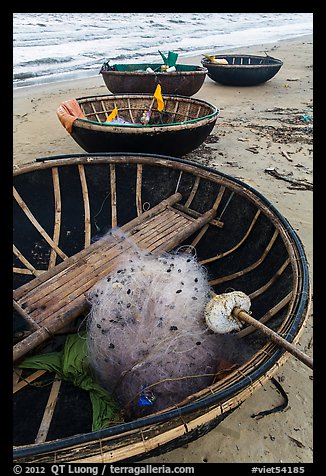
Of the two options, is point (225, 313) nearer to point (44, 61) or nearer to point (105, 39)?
point (44, 61)

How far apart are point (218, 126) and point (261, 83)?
5.20 m

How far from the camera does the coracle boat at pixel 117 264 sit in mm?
1922

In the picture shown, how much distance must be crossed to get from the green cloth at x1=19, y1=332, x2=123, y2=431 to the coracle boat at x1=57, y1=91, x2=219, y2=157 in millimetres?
3184

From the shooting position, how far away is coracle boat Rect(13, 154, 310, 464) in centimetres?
192

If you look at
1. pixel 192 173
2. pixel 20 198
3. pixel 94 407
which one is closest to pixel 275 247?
pixel 192 173

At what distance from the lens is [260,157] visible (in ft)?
24.1

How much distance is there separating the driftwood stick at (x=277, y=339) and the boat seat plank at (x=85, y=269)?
1.40m

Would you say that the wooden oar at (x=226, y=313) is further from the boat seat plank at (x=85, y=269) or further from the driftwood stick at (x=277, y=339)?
the boat seat plank at (x=85, y=269)

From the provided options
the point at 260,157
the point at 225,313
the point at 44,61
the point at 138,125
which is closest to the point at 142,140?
the point at 138,125

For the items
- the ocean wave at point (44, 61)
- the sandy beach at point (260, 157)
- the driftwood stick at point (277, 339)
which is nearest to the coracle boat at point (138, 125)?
the sandy beach at point (260, 157)

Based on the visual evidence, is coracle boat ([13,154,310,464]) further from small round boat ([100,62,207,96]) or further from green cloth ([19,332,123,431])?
small round boat ([100,62,207,96])
